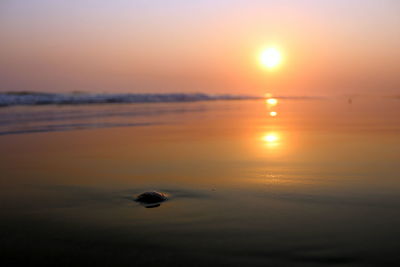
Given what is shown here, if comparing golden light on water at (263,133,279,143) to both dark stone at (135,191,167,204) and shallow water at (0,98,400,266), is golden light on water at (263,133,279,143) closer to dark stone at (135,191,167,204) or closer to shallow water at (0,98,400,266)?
shallow water at (0,98,400,266)

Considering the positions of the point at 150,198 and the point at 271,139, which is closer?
the point at 150,198

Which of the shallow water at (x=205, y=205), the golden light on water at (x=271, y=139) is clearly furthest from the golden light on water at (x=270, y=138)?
the shallow water at (x=205, y=205)

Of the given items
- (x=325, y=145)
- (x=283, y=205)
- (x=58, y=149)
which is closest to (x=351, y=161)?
(x=325, y=145)

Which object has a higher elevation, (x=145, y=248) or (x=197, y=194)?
(x=197, y=194)

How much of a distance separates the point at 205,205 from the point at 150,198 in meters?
0.49

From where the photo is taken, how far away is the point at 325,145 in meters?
6.11

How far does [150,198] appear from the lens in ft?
10.4

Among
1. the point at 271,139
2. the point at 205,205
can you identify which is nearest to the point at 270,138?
the point at 271,139

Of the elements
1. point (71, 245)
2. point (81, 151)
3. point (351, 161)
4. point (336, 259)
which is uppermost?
point (81, 151)

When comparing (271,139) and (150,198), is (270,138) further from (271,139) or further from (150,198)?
(150,198)

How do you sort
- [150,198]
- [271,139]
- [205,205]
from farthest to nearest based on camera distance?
[271,139] < [150,198] < [205,205]

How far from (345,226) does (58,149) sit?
4828 mm

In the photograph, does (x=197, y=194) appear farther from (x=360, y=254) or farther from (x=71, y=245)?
(x=360, y=254)

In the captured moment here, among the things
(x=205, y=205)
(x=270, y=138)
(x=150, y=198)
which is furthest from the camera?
(x=270, y=138)
